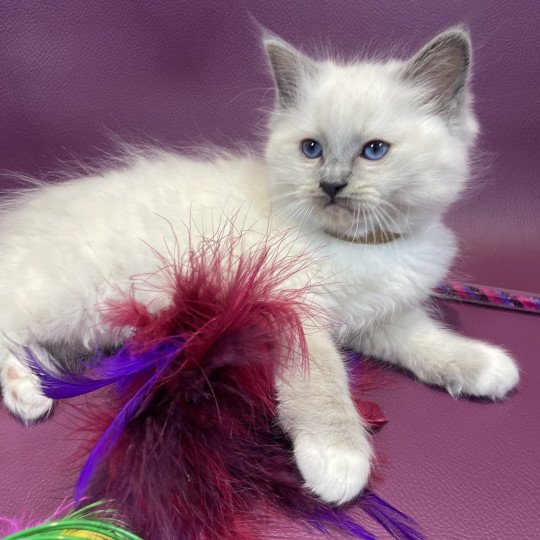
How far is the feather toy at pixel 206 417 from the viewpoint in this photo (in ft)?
2.31

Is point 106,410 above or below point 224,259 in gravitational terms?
below

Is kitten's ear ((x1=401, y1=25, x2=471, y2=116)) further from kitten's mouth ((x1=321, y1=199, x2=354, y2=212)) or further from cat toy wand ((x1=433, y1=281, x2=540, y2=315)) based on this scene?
cat toy wand ((x1=433, y1=281, x2=540, y2=315))

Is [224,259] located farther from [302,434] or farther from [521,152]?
[521,152]

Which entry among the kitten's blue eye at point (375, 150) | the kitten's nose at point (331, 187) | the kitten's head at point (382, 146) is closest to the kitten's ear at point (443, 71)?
the kitten's head at point (382, 146)

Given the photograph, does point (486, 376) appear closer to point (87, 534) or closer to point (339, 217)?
point (339, 217)

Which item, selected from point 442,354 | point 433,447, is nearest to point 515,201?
point 442,354

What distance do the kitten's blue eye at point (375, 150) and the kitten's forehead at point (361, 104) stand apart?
0.04ft

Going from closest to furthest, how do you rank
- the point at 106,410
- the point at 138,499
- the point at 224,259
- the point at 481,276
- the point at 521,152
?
the point at 138,499 < the point at 106,410 < the point at 224,259 < the point at 481,276 < the point at 521,152

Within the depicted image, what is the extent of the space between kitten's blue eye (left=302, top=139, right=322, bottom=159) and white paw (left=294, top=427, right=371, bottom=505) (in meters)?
0.53

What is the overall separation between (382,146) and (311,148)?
0.47 ft

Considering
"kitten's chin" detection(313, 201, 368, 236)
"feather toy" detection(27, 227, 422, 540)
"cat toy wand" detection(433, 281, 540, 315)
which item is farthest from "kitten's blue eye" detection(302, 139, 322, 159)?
"cat toy wand" detection(433, 281, 540, 315)

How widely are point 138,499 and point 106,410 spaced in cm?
15

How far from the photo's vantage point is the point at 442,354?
1.07 metres

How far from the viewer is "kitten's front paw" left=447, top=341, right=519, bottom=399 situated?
1003 mm
